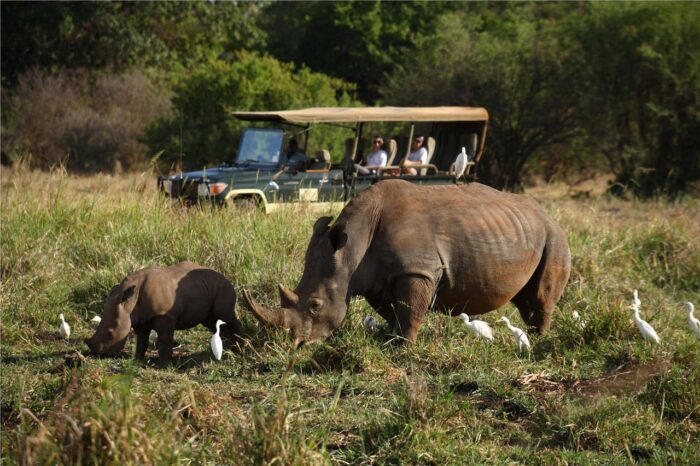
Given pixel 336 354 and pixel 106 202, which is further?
pixel 106 202

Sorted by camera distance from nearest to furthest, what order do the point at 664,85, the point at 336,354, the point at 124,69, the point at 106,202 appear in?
the point at 336,354
the point at 106,202
the point at 664,85
the point at 124,69

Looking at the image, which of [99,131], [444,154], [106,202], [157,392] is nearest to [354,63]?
[99,131]

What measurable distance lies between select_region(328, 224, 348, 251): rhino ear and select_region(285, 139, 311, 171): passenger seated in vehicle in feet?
25.3

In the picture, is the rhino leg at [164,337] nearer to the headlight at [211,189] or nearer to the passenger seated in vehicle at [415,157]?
the headlight at [211,189]

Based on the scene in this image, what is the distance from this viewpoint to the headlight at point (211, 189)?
1395cm

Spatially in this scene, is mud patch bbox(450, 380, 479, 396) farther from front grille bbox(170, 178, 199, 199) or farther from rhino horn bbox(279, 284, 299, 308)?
front grille bbox(170, 178, 199, 199)

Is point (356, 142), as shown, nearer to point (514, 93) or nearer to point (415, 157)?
point (415, 157)

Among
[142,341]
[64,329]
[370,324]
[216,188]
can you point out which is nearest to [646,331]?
[370,324]

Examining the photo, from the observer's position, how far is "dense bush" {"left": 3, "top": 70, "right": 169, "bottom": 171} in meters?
27.7

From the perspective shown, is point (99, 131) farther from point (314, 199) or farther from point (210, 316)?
point (210, 316)

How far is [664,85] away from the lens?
22.9 meters

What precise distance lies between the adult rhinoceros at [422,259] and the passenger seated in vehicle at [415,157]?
7089 mm

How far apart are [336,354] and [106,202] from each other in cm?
570

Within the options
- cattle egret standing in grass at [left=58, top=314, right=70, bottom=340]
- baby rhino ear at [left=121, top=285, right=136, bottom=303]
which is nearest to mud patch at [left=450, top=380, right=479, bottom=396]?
baby rhino ear at [left=121, top=285, right=136, bottom=303]
